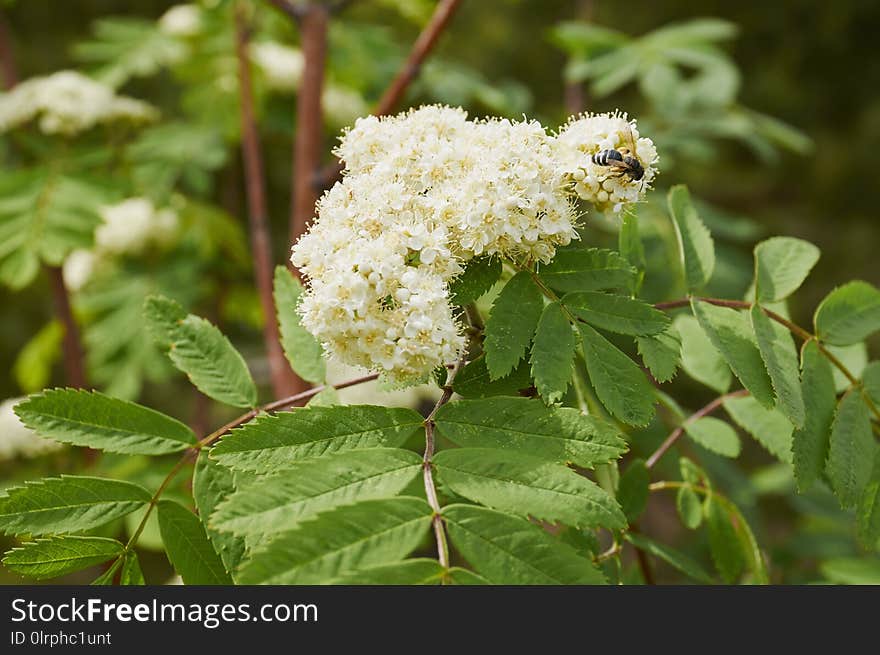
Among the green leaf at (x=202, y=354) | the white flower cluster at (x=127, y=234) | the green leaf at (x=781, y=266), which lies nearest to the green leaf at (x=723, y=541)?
the green leaf at (x=781, y=266)

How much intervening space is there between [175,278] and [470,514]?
1298mm

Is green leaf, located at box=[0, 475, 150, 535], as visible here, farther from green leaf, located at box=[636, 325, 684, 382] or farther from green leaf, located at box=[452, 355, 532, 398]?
green leaf, located at box=[636, 325, 684, 382]

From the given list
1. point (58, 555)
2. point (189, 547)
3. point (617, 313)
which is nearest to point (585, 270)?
point (617, 313)

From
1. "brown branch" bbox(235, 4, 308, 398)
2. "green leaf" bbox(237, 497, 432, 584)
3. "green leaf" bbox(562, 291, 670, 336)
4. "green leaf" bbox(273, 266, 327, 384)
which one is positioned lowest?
"green leaf" bbox(237, 497, 432, 584)

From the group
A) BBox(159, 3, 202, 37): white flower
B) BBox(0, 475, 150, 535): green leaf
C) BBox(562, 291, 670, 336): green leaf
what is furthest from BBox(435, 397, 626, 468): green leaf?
BBox(159, 3, 202, 37): white flower

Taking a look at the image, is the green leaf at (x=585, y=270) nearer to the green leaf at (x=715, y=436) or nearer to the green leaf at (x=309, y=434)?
the green leaf at (x=309, y=434)

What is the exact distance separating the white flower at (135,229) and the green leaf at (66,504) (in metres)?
1.10

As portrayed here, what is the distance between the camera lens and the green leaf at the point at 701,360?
119cm

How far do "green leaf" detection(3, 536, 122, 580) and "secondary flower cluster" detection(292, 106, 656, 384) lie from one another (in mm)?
293

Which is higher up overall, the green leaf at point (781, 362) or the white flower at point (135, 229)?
the white flower at point (135, 229)

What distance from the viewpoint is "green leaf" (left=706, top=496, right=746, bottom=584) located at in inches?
41.1

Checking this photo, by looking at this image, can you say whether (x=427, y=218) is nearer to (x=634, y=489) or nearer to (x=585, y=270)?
(x=585, y=270)

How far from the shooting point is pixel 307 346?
0.99 metres
